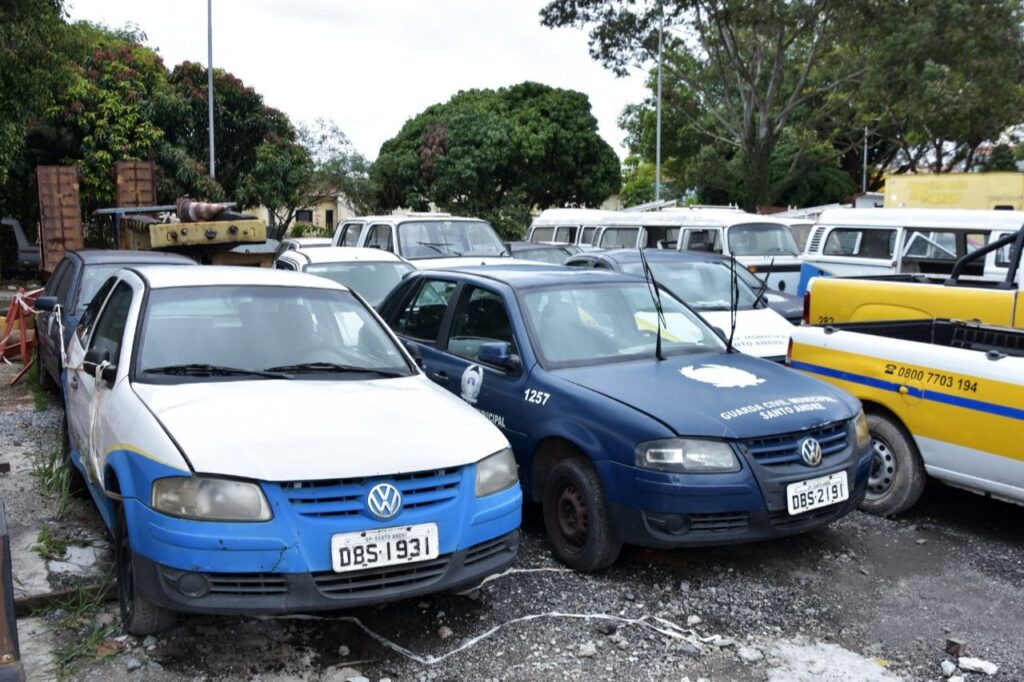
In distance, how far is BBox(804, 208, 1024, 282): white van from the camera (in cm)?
1091

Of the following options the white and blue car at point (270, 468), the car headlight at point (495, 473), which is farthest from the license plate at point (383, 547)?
the car headlight at point (495, 473)

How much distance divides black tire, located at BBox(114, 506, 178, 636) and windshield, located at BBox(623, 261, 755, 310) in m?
6.46

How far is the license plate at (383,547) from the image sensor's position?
3562mm

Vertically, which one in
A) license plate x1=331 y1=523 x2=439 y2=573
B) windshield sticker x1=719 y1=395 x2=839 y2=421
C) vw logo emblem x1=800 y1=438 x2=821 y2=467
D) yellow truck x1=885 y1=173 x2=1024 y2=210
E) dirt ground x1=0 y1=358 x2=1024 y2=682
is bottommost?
dirt ground x1=0 y1=358 x2=1024 y2=682

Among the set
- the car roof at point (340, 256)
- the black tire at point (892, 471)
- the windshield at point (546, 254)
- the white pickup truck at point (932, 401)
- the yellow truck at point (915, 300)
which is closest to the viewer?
the white pickup truck at point (932, 401)

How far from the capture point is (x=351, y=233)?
14.1 m

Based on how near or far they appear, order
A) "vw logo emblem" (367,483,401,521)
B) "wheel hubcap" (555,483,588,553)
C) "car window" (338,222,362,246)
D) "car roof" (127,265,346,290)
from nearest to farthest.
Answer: "vw logo emblem" (367,483,401,521), "wheel hubcap" (555,483,588,553), "car roof" (127,265,346,290), "car window" (338,222,362,246)

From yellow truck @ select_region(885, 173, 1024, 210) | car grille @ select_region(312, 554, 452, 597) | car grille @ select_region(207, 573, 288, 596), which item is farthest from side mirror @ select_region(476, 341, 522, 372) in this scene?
yellow truck @ select_region(885, 173, 1024, 210)

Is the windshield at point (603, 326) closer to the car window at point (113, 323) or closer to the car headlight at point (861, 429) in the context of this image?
the car headlight at point (861, 429)

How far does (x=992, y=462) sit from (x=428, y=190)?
32170 millimetres

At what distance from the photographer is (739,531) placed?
458cm

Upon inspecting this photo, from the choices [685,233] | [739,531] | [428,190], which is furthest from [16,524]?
[428,190]

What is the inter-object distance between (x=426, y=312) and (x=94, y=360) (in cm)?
243

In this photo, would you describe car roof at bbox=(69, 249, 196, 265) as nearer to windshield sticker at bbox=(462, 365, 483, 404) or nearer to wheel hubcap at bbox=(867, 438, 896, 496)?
windshield sticker at bbox=(462, 365, 483, 404)
